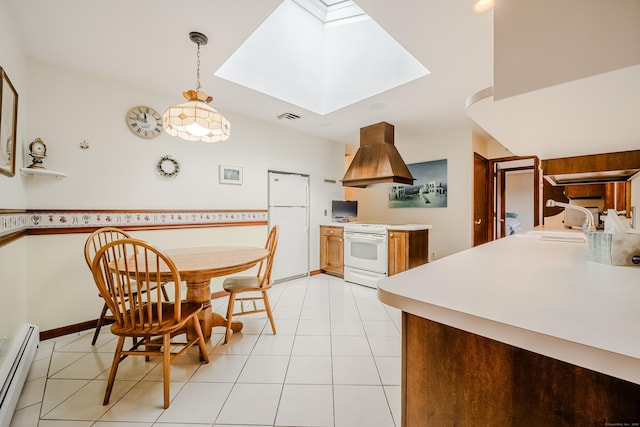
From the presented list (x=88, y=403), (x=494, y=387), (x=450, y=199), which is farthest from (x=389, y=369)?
(x=450, y=199)

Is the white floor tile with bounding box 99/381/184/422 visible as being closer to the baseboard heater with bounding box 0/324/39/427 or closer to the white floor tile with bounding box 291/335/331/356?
the baseboard heater with bounding box 0/324/39/427

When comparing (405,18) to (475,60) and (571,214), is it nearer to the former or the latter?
(475,60)

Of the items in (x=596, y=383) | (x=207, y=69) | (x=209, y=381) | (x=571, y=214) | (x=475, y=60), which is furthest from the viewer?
(x=571, y=214)

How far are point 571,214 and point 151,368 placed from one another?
4562 millimetres

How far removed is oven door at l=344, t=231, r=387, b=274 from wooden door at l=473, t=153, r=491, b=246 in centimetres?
175

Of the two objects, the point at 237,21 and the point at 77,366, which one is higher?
the point at 237,21

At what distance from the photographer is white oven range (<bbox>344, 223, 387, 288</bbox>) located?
3471 mm

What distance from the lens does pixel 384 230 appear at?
11.4 ft

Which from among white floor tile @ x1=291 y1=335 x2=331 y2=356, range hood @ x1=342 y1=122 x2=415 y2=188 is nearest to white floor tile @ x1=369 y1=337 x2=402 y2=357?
white floor tile @ x1=291 y1=335 x2=331 y2=356

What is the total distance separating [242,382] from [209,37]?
A: 7.93 feet

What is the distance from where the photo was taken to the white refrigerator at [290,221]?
378 cm

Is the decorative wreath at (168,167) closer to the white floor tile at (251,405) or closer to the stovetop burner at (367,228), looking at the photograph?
the white floor tile at (251,405)

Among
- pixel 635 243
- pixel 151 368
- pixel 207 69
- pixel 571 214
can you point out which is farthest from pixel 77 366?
pixel 571 214

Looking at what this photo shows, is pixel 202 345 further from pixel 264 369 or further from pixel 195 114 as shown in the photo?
pixel 195 114
